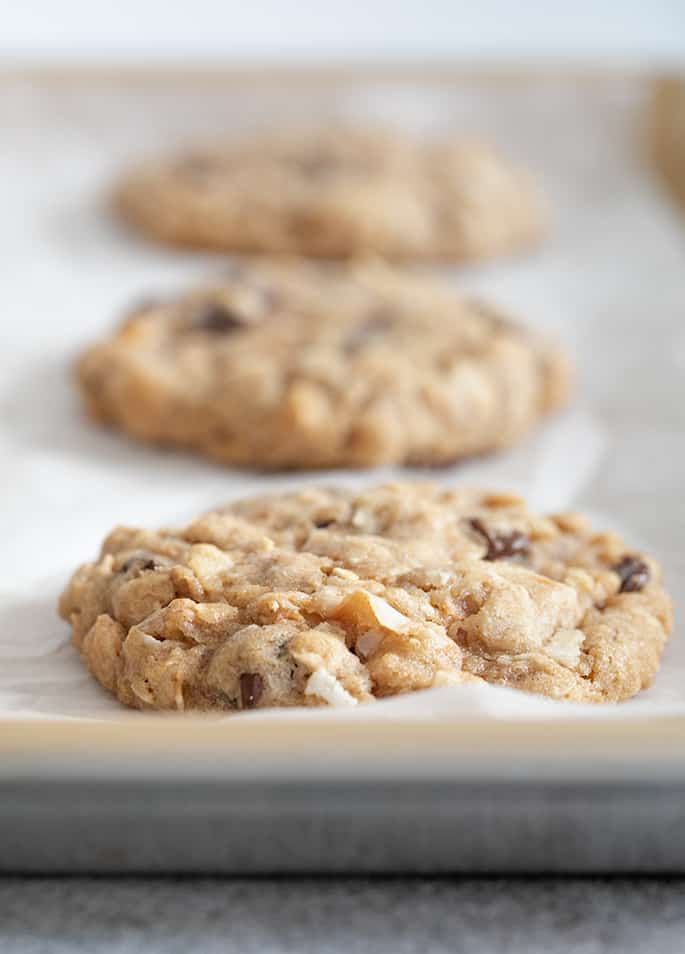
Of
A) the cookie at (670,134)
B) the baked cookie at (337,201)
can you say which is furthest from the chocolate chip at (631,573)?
the cookie at (670,134)

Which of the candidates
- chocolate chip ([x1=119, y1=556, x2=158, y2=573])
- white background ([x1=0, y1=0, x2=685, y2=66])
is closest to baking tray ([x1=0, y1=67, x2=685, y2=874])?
chocolate chip ([x1=119, y1=556, x2=158, y2=573])

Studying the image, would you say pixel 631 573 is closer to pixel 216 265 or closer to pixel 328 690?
pixel 328 690

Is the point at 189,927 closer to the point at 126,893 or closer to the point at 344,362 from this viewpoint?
the point at 126,893

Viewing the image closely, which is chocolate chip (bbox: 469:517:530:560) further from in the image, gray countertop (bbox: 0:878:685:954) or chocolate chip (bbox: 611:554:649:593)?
gray countertop (bbox: 0:878:685:954)

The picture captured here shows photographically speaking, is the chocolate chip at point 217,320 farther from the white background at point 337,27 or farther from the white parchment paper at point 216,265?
the white background at point 337,27

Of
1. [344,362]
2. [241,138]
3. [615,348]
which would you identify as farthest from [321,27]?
[344,362]

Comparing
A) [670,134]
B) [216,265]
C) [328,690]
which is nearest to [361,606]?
[328,690]

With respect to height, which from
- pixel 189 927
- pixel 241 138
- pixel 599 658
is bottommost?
pixel 189 927
